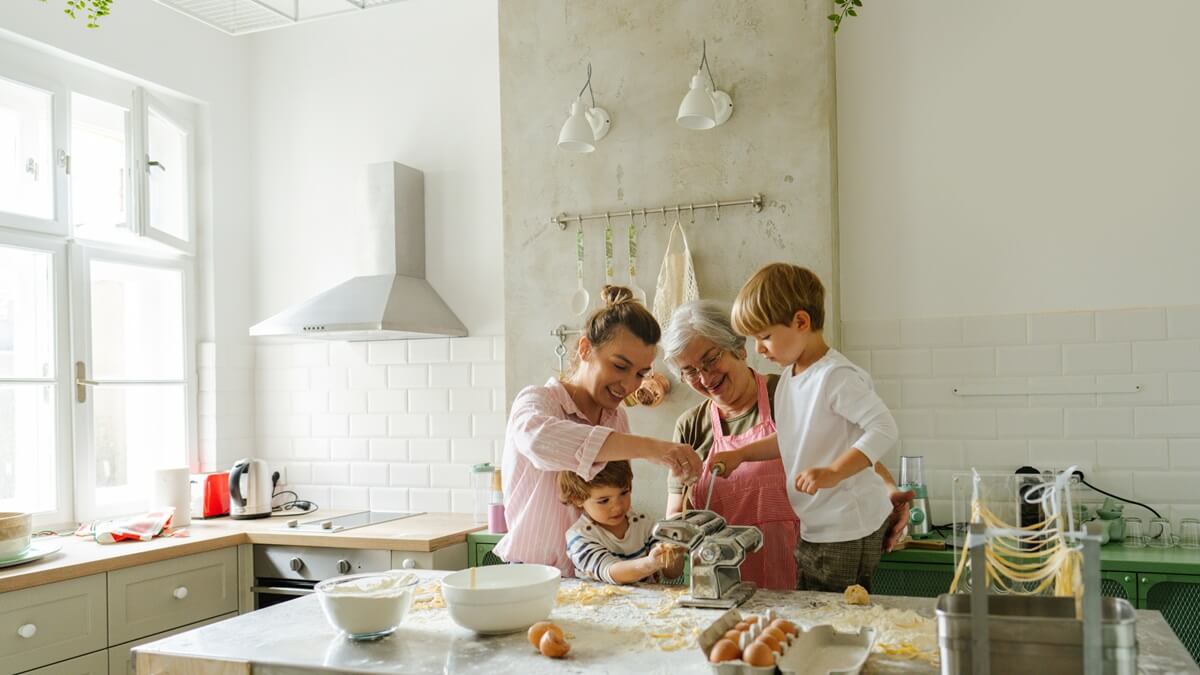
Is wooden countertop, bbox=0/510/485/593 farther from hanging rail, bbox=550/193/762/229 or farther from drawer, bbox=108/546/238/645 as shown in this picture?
hanging rail, bbox=550/193/762/229

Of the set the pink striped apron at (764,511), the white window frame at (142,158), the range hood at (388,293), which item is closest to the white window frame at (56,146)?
the white window frame at (142,158)

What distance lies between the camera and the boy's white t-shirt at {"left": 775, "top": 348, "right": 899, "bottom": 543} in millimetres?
2635

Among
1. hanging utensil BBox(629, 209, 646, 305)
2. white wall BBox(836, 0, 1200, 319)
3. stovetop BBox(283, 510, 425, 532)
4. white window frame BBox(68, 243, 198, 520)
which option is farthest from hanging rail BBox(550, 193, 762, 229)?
white window frame BBox(68, 243, 198, 520)

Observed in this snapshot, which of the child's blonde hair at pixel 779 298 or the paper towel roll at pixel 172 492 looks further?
the paper towel roll at pixel 172 492

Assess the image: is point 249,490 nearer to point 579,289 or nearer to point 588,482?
point 579,289

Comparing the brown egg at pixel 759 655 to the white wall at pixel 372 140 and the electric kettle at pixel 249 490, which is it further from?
the electric kettle at pixel 249 490

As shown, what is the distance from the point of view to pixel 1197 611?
9.98ft

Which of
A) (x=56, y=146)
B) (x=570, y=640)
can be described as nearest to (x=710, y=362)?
(x=570, y=640)

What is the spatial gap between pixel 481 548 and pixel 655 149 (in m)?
1.80

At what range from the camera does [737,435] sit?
9.79 ft

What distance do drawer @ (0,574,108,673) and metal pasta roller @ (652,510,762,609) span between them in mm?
2234

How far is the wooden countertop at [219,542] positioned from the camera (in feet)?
10.9

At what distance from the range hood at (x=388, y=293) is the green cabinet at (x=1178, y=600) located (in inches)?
115

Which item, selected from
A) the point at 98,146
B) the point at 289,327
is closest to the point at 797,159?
the point at 289,327
